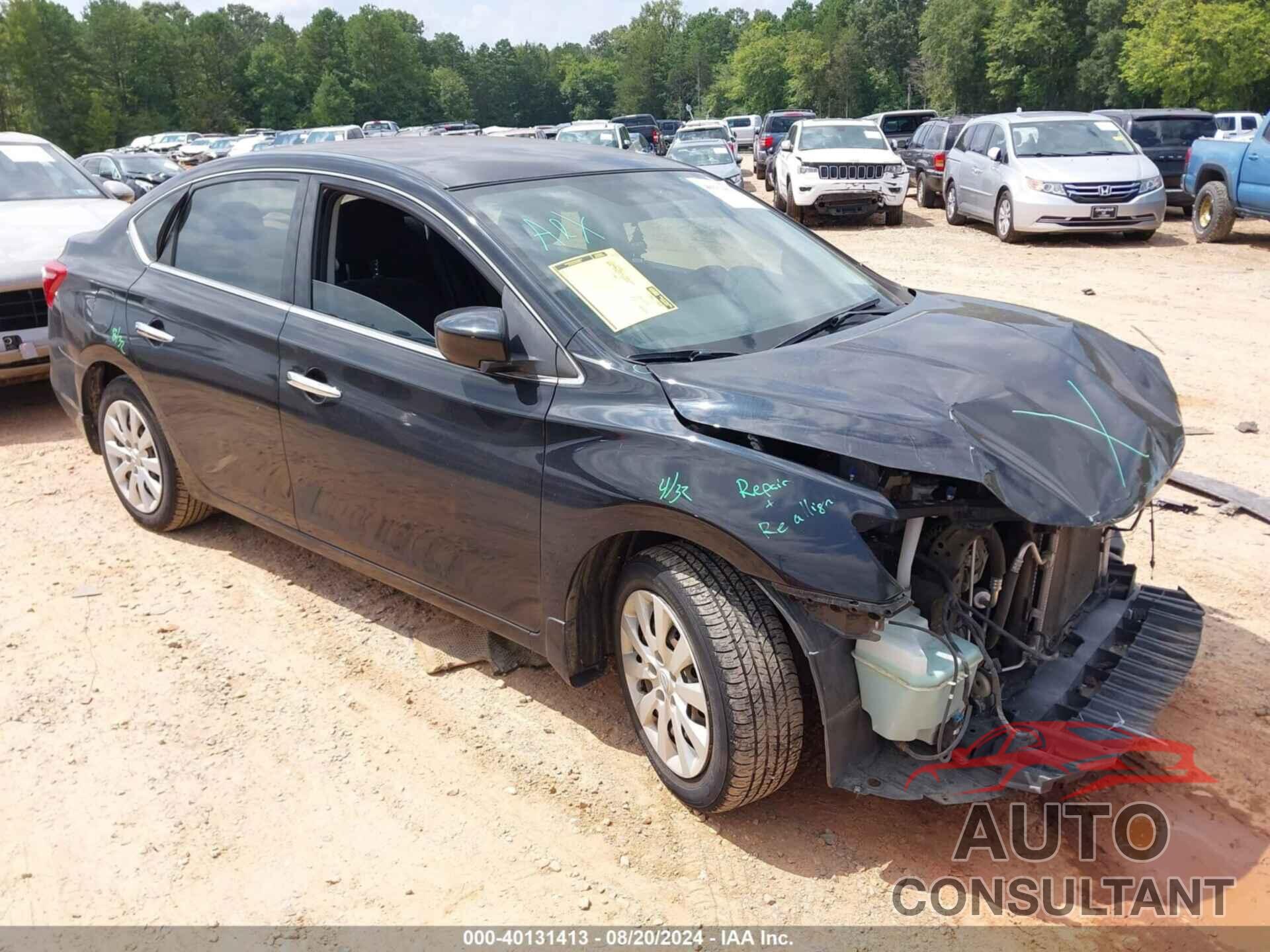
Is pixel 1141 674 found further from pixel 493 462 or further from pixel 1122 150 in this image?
pixel 1122 150

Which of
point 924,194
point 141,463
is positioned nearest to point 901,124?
point 924,194

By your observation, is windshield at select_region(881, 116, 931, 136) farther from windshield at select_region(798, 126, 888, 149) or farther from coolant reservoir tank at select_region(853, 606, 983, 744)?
coolant reservoir tank at select_region(853, 606, 983, 744)

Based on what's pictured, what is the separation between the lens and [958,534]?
291 centimetres

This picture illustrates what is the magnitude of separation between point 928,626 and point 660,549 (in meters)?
0.78

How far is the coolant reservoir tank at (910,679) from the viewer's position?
278 centimetres

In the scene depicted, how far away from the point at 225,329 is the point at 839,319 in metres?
2.41

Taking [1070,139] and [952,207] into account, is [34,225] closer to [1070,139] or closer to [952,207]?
[1070,139]

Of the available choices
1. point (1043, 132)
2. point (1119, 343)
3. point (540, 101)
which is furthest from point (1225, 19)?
point (540, 101)

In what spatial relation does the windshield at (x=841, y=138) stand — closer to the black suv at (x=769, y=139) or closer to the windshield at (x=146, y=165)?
the black suv at (x=769, y=139)

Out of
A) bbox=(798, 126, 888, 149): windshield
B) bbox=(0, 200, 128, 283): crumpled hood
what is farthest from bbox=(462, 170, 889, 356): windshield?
bbox=(798, 126, 888, 149): windshield

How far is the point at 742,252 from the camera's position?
392 centimetres

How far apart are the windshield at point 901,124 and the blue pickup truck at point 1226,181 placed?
563 inches

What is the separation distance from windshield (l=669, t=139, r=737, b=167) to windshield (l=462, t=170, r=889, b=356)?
629 inches

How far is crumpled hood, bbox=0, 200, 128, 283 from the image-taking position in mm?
6988
